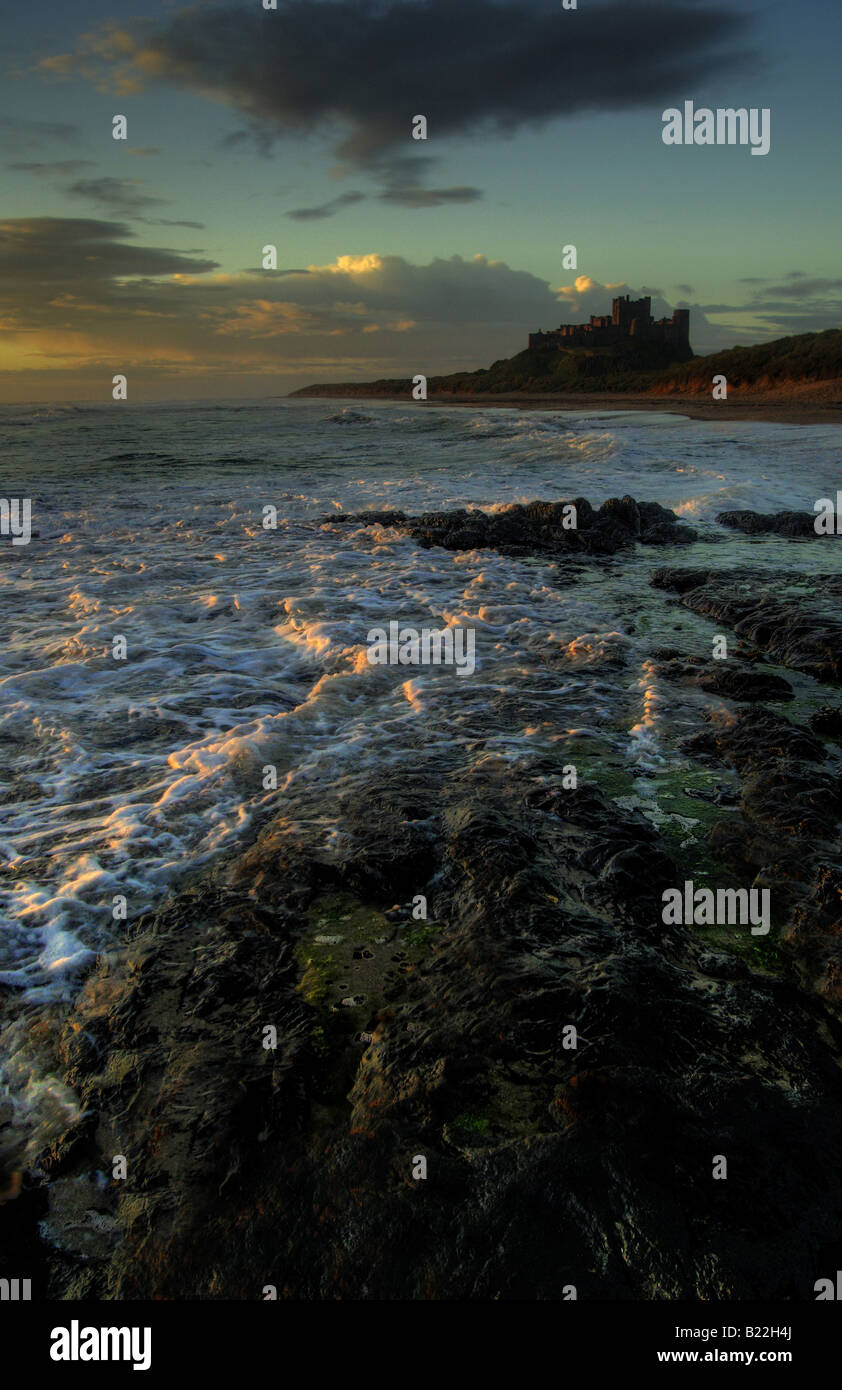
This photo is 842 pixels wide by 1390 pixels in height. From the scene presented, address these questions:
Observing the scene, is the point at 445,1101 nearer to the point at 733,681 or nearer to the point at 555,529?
the point at 733,681

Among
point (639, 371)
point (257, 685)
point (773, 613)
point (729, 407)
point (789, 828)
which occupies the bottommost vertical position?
point (789, 828)

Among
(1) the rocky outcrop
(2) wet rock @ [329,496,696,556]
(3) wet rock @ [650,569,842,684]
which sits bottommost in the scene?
(1) the rocky outcrop

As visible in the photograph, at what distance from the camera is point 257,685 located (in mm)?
8133

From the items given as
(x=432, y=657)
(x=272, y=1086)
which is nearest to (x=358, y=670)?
(x=432, y=657)

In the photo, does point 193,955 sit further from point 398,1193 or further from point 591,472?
point 591,472

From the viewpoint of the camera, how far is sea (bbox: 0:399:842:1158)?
16.0ft

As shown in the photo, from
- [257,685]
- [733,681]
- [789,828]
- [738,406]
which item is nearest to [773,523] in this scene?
[733,681]

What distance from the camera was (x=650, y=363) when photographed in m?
118

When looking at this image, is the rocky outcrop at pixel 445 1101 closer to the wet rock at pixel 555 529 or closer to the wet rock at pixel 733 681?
the wet rock at pixel 733 681

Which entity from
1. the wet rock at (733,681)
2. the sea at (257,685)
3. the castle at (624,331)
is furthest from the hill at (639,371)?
the wet rock at (733,681)

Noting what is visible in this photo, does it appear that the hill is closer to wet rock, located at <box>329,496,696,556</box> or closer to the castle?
the castle

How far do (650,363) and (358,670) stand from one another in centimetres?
12531

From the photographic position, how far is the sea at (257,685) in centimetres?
487

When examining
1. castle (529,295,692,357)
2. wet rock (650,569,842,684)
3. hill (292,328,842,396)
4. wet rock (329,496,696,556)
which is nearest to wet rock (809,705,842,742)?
wet rock (650,569,842,684)
